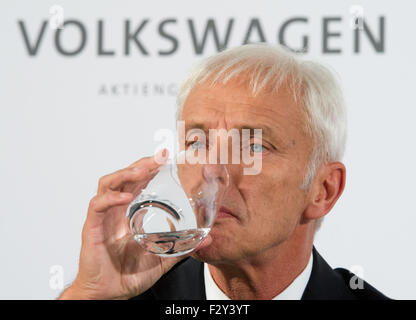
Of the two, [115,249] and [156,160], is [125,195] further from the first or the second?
[115,249]

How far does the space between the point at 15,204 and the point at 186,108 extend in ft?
4.15

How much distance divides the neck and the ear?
0.18 feet

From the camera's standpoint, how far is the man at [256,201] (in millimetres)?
1319

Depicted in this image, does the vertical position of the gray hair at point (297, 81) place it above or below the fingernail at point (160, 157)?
above

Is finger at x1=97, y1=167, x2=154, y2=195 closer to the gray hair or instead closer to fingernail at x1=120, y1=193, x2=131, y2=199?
fingernail at x1=120, y1=193, x2=131, y2=199

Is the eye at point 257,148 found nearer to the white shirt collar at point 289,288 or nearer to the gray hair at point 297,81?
the gray hair at point 297,81

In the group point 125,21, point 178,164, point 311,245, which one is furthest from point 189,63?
point 178,164

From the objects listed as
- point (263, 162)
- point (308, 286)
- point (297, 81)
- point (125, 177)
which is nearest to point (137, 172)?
point (125, 177)

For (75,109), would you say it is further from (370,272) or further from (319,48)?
(370,272)

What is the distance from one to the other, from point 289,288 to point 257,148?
39cm

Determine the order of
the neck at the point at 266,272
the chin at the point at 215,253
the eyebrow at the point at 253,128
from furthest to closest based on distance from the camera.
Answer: the neck at the point at 266,272 → the eyebrow at the point at 253,128 → the chin at the point at 215,253

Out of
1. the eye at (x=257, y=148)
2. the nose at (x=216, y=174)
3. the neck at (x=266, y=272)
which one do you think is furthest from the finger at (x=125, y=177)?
the neck at (x=266, y=272)

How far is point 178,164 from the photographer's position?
118 centimetres

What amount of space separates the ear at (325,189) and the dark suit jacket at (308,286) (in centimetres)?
14
